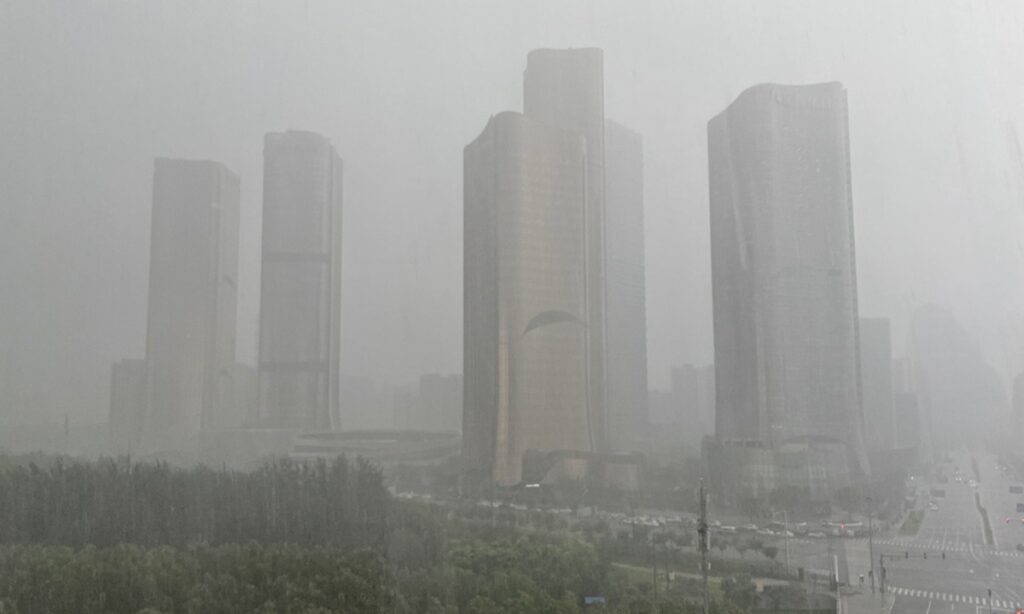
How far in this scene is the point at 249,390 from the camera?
152ft

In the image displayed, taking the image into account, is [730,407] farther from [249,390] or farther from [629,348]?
[249,390]

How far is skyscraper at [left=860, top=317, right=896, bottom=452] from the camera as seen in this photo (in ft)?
105

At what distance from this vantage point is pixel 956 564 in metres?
15.2

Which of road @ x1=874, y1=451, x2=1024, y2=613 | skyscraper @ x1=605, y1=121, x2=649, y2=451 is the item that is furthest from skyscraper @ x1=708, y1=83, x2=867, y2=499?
skyscraper @ x1=605, y1=121, x2=649, y2=451

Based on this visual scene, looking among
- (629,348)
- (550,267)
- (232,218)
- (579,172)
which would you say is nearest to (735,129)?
(579,172)

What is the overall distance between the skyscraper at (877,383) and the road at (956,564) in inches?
355

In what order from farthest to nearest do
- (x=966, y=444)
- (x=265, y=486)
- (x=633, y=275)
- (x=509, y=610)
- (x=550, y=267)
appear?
(x=633, y=275), (x=550, y=267), (x=966, y=444), (x=265, y=486), (x=509, y=610)

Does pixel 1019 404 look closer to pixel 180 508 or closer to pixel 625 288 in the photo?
pixel 180 508

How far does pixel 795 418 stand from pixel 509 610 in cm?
2282

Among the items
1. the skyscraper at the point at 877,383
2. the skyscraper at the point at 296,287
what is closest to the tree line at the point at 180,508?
the skyscraper at the point at 877,383

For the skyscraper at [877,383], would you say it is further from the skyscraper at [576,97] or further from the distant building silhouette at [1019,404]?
the skyscraper at [576,97]

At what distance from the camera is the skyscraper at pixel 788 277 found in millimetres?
30547

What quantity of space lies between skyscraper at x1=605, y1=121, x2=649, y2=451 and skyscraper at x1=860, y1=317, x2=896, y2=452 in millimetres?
12746

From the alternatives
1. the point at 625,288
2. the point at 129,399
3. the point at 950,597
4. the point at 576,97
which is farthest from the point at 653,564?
the point at 625,288
